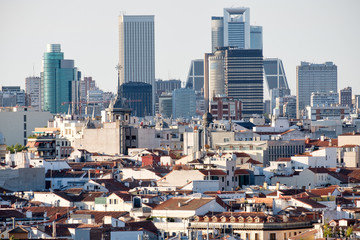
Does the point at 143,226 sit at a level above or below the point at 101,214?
above

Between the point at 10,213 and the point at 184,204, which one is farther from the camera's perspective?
the point at 10,213

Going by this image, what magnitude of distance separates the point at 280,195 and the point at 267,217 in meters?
19.5

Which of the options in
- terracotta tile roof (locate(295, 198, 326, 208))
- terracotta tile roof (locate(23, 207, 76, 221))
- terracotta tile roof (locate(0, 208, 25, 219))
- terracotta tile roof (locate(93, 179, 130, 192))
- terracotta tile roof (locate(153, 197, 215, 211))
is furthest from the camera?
terracotta tile roof (locate(93, 179, 130, 192))

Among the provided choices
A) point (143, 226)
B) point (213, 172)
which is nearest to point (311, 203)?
point (143, 226)

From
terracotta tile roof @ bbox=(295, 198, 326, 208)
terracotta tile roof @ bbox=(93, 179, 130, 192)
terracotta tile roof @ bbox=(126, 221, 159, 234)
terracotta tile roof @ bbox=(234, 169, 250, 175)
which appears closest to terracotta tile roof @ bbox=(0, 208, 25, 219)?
terracotta tile roof @ bbox=(126, 221, 159, 234)

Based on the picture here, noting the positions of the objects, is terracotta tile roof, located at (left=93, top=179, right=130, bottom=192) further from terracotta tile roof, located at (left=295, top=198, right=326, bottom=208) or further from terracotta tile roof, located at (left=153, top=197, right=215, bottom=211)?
terracotta tile roof, located at (left=153, top=197, right=215, bottom=211)

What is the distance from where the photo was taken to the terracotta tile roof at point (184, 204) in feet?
271

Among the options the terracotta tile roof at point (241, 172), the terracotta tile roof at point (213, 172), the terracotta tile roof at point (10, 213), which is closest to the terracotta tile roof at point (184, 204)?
the terracotta tile roof at point (10, 213)

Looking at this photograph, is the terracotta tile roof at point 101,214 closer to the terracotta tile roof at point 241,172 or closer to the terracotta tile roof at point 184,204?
the terracotta tile roof at point 184,204

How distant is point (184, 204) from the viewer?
83.6m

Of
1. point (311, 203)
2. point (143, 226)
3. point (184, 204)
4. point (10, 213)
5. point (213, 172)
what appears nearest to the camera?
point (143, 226)

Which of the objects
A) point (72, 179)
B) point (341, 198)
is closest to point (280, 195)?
point (341, 198)

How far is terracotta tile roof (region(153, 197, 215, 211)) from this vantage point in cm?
8275

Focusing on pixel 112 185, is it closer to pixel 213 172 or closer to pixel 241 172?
pixel 213 172
